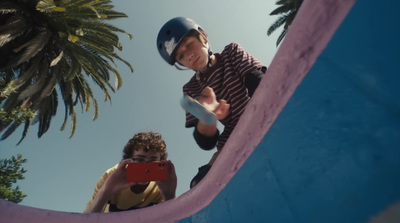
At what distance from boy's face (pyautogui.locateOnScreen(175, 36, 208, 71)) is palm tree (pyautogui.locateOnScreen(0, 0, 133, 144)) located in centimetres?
532

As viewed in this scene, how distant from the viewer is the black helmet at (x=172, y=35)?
5.58 ft

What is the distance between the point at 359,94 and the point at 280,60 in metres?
0.20

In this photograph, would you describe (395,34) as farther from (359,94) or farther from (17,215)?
(17,215)

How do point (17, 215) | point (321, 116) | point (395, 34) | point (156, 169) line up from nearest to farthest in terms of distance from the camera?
point (395, 34)
point (321, 116)
point (17, 215)
point (156, 169)

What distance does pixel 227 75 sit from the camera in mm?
1701

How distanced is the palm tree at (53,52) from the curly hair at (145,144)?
4.85 m

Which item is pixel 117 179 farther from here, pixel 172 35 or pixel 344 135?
pixel 344 135

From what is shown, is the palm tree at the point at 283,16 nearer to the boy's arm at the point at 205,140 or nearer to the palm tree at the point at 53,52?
the palm tree at the point at 53,52

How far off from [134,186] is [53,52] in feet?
23.0

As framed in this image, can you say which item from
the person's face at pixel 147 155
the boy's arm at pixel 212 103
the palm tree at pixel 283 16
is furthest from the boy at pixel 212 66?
the palm tree at pixel 283 16

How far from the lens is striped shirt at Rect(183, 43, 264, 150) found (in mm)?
1607

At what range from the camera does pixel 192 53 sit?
1691 mm

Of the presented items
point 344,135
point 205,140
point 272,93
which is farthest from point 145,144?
point 344,135

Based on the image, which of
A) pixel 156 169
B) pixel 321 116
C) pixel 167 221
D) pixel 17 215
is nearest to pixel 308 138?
pixel 321 116
